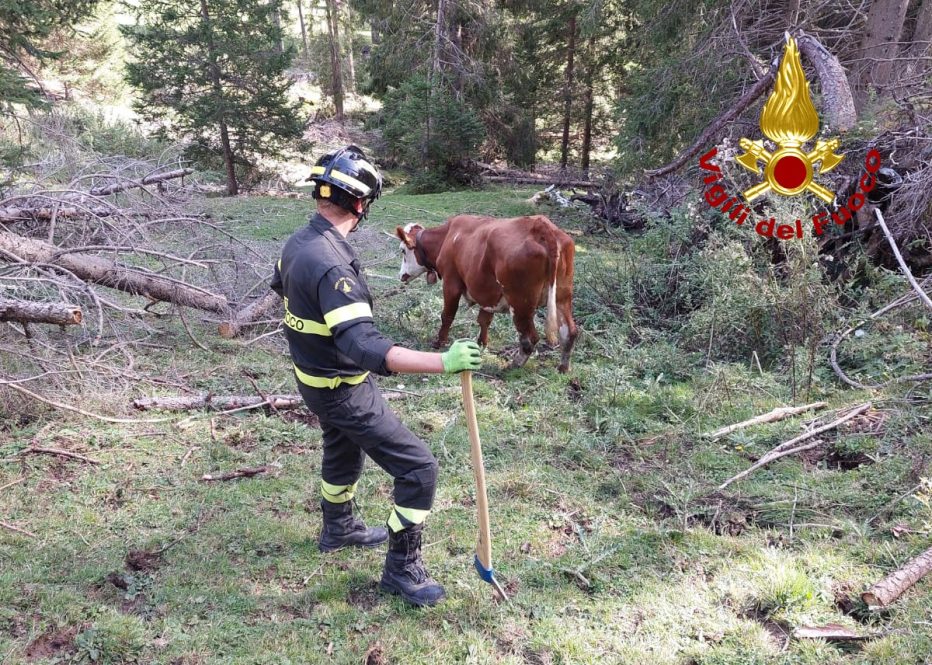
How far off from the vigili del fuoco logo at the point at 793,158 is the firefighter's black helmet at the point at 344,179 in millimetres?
4152

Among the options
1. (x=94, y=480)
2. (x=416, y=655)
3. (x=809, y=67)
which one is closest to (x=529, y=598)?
(x=416, y=655)

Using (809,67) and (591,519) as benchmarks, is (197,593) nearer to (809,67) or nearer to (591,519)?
(591,519)

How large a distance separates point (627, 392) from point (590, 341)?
1.52m

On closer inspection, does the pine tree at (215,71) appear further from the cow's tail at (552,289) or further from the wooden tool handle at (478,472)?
the wooden tool handle at (478,472)

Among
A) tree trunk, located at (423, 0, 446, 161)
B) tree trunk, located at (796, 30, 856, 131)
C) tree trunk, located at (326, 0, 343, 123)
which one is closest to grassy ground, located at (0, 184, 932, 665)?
tree trunk, located at (796, 30, 856, 131)

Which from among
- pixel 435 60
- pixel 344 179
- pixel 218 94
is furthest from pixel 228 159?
pixel 344 179

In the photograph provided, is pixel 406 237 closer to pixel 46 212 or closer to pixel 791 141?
pixel 46 212

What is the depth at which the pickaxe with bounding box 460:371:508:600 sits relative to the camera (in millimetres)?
2984

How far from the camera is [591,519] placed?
13.9 feet

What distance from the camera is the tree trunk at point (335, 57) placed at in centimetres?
2606

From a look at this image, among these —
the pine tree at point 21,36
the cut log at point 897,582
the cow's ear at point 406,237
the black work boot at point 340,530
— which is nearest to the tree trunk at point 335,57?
the pine tree at point 21,36

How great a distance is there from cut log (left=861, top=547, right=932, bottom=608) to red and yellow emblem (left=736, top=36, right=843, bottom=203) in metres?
3.57

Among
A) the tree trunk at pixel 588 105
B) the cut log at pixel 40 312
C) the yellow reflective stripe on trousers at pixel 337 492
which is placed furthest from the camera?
the tree trunk at pixel 588 105

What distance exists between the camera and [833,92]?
7035 millimetres
